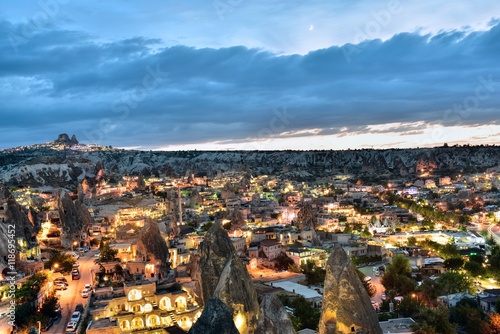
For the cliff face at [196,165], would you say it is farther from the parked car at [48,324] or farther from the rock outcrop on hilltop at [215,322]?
the rock outcrop on hilltop at [215,322]

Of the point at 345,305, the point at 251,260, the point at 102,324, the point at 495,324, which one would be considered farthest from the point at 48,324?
the point at 495,324

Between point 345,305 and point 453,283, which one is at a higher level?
point 345,305

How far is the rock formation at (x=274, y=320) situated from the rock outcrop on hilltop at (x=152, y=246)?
21.0m

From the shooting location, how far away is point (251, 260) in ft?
135

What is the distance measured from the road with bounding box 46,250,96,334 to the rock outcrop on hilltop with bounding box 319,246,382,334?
15.4m

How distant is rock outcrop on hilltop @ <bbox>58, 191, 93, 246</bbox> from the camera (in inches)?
1905

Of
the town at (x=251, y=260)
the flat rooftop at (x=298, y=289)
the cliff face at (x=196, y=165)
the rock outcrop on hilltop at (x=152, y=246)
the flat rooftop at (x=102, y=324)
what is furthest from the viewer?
the cliff face at (x=196, y=165)

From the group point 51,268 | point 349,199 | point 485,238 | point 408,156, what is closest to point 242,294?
point 51,268

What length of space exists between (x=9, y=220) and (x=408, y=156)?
17960 cm

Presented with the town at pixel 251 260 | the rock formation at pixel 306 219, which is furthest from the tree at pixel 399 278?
the rock formation at pixel 306 219

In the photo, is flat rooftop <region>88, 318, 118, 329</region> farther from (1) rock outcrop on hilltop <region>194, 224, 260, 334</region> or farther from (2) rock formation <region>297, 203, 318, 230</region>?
(2) rock formation <region>297, 203, 318, 230</region>

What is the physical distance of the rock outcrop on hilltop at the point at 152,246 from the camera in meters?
35.4

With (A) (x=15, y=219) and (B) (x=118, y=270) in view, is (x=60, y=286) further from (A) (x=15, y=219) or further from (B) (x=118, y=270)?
(A) (x=15, y=219)

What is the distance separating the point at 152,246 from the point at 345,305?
73.8ft
